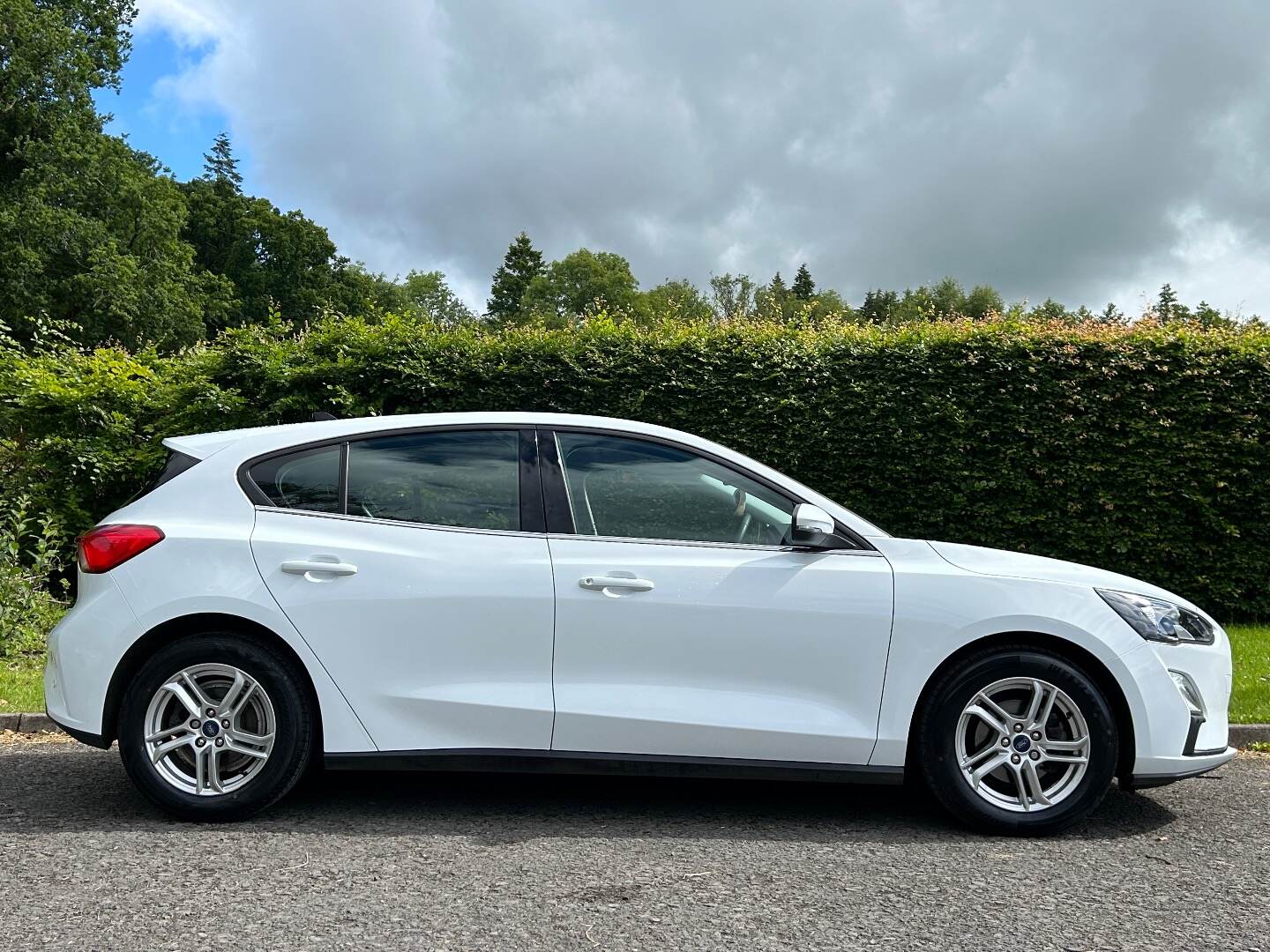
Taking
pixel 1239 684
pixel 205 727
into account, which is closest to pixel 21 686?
pixel 205 727

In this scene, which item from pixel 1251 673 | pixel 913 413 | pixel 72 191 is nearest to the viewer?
pixel 1251 673

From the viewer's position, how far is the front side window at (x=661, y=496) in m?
4.61

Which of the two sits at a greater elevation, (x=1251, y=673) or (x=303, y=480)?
(x=303, y=480)

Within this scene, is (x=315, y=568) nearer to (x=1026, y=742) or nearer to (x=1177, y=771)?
(x=1026, y=742)

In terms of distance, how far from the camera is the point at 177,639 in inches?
177

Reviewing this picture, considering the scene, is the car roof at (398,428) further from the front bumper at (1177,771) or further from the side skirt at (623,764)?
the front bumper at (1177,771)

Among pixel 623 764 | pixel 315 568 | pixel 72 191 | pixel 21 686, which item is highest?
pixel 72 191

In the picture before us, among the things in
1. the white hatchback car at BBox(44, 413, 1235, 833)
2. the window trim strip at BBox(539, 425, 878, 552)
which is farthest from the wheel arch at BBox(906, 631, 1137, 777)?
the window trim strip at BBox(539, 425, 878, 552)

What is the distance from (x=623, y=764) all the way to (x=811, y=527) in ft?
4.01

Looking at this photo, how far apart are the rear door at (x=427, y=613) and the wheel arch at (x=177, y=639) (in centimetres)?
15

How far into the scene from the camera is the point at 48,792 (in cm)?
497

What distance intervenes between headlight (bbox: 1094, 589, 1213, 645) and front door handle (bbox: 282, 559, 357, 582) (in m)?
3.12

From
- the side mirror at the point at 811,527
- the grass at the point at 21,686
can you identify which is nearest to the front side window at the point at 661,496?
the side mirror at the point at 811,527

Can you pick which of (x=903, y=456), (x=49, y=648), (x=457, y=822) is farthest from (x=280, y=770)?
(x=903, y=456)
